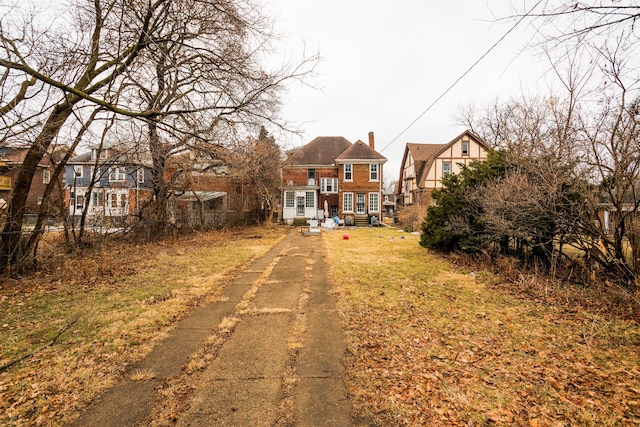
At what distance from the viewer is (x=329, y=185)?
30.1 meters

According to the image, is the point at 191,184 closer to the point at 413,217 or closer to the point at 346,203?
the point at 413,217

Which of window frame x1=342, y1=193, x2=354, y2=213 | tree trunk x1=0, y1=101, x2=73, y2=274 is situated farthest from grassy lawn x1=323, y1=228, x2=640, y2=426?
window frame x1=342, y1=193, x2=354, y2=213

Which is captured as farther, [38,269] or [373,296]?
[38,269]

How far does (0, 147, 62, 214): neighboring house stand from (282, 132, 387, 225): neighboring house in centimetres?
1774

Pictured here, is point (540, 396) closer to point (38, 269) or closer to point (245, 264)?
point (245, 264)

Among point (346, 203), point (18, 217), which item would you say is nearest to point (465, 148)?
point (346, 203)

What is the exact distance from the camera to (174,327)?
502 cm

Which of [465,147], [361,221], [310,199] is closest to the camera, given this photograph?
[361,221]

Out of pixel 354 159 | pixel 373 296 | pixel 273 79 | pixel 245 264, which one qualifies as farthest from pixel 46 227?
pixel 354 159

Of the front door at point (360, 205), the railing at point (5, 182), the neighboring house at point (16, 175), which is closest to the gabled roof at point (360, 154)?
the front door at point (360, 205)

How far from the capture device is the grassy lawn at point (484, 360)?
9.77 ft

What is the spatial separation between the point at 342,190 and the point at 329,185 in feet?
5.96

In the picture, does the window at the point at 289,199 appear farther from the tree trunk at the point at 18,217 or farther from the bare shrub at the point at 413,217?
the tree trunk at the point at 18,217

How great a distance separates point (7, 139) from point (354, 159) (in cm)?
2494
